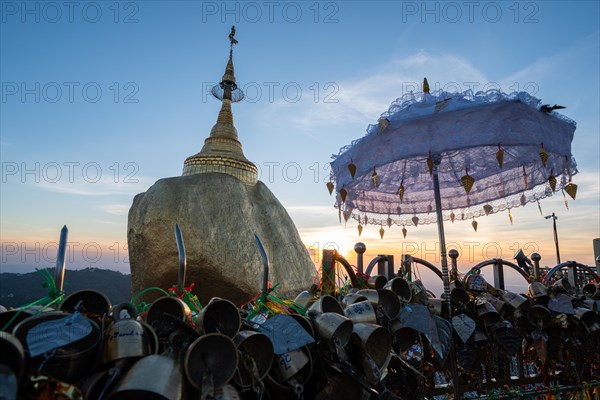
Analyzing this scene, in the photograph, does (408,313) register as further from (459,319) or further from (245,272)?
(245,272)

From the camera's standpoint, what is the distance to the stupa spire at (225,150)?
18.2 m

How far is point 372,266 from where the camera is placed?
317 cm

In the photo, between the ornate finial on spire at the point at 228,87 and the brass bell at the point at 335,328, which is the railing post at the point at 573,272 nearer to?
the brass bell at the point at 335,328

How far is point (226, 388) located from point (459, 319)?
210 centimetres

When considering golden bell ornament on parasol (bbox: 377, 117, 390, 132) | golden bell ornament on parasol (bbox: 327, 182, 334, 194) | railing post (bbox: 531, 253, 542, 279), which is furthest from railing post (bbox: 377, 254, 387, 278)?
railing post (bbox: 531, 253, 542, 279)

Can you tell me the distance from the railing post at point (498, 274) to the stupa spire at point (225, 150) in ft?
48.4

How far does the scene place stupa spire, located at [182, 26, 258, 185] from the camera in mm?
18172

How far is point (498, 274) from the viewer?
150 inches

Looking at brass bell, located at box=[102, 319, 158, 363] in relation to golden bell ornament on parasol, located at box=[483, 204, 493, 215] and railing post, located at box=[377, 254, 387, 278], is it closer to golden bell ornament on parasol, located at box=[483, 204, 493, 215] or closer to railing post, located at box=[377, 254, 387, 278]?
railing post, located at box=[377, 254, 387, 278]

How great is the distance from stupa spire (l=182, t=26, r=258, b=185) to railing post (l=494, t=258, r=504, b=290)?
580 inches

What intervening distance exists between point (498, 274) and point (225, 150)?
17.4 m

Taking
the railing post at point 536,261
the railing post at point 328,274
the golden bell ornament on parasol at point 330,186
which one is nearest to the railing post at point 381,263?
the railing post at point 328,274

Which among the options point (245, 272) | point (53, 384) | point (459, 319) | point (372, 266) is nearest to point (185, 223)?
point (245, 272)

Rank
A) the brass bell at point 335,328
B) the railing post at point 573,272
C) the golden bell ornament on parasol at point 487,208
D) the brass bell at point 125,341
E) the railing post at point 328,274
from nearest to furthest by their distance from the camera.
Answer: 1. the brass bell at point 125,341
2. the brass bell at point 335,328
3. the railing post at point 328,274
4. the railing post at point 573,272
5. the golden bell ornament on parasol at point 487,208
